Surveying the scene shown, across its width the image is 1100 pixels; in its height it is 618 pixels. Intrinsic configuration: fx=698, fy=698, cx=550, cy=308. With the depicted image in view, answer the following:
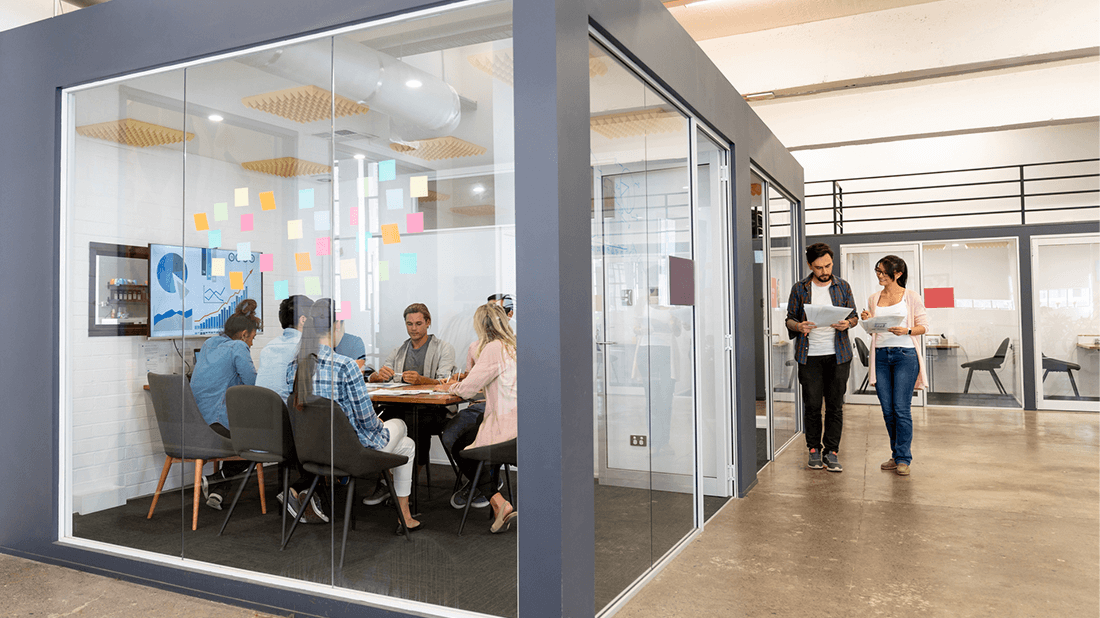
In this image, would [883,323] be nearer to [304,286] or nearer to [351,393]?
[351,393]

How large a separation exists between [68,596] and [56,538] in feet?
1.99

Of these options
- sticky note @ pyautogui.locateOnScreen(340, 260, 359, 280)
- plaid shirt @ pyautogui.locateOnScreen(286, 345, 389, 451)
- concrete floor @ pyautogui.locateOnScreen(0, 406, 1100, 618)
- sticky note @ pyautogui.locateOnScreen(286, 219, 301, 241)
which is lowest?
concrete floor @ pyautogui.locateOnScreen(0, 406, 1100, 618)

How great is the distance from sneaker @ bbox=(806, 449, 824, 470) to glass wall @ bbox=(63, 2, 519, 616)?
8.68ft

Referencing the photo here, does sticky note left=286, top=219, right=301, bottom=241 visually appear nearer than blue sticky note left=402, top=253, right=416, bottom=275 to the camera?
No

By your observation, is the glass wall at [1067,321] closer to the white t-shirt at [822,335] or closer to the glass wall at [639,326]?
the white t-shirt at [822,335]

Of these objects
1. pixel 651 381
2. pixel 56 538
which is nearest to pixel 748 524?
pixel 651 381

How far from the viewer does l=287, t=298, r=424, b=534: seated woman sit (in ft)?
10.3

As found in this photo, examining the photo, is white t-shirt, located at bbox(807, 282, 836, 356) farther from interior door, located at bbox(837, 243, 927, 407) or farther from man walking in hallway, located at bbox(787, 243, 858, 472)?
interior door, located at bbox(837, 243, 927, 407)

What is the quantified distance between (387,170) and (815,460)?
463cm

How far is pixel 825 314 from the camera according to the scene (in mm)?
5770

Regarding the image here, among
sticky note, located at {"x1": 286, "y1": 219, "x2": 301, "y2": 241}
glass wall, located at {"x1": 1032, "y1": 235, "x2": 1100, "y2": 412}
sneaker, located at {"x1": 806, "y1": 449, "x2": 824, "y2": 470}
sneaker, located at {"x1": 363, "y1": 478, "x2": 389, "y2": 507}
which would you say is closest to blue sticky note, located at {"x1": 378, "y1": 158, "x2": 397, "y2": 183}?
sticky note, located at {"x1": 286, "y1": 219, "x2": 301, "y2": 241}

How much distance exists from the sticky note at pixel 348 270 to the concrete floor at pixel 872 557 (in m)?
1.63

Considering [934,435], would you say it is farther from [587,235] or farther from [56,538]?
[56,538]

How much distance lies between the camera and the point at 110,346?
390cm
